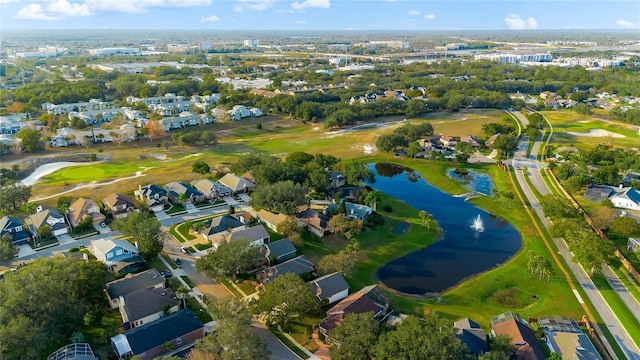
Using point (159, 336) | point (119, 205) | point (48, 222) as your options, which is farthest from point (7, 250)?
point (159, 336)

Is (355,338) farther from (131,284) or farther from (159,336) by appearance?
(131,284)

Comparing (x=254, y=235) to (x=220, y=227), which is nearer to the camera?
(x=254, y=235)

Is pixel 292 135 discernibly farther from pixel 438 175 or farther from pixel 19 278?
pixel 19 278

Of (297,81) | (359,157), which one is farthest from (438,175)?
(297,81)

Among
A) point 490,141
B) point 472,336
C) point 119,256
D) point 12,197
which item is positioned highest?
point 490,141

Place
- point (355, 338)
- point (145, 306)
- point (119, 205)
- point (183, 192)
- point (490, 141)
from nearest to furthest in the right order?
point (355, 338)
point (145, 306)
point (119, 205)
point (183, 192)
point (490, 141)

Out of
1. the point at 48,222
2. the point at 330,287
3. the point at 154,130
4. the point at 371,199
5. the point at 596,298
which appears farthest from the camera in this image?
the point at 154,130

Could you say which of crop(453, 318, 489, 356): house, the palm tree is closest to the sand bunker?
the palm tree
